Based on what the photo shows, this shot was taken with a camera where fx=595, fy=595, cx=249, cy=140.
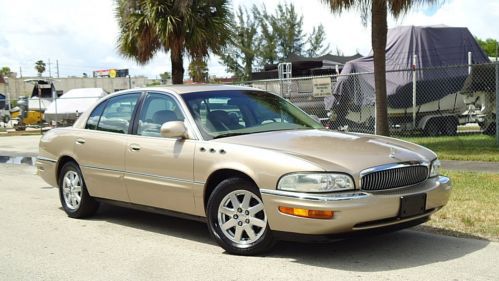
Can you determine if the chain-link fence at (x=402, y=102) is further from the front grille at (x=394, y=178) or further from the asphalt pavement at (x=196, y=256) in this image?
the front grille at (x=394, y=178)

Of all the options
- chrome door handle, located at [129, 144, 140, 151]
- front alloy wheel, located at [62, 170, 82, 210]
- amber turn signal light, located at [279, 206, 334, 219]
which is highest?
chrome door handle, located at [129, 144, 140, 151]

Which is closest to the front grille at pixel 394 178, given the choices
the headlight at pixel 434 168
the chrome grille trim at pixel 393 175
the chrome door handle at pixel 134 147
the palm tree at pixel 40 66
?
the chrome grille trim at pixel 393 175

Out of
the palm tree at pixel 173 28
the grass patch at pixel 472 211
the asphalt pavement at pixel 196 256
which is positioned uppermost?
the palm tree at pixel 173 28

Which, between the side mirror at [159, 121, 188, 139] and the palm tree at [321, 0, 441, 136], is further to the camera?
the palm tree at [321, 0, 441, 136]

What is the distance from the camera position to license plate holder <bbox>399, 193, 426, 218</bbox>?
5.08 m

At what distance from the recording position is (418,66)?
17328 mm

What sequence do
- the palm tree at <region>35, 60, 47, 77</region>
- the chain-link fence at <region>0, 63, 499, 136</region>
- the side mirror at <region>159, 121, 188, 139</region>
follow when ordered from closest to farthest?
the side mirror at <region>159, 121, 188, 139</region>
the chain-link fence at <region>0, 63, 499, 136</region>
the palm tree at <region>35, 60, 47, 77</region>

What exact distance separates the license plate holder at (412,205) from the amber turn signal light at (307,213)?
68 cm

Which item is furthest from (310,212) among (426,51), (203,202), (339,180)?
(426,51)

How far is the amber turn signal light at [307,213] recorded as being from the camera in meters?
4.84

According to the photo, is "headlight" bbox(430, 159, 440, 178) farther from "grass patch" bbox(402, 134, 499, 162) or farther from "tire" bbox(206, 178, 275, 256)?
"grass patch" bbox(402, 134, 499, 162)

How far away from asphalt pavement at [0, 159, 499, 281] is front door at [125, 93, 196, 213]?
18.6 inches

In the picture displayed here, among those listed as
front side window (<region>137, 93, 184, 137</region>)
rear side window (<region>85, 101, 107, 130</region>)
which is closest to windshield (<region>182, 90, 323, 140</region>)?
front side window (<region>137, 93, 184, 137</region>)

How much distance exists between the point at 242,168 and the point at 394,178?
133cm
